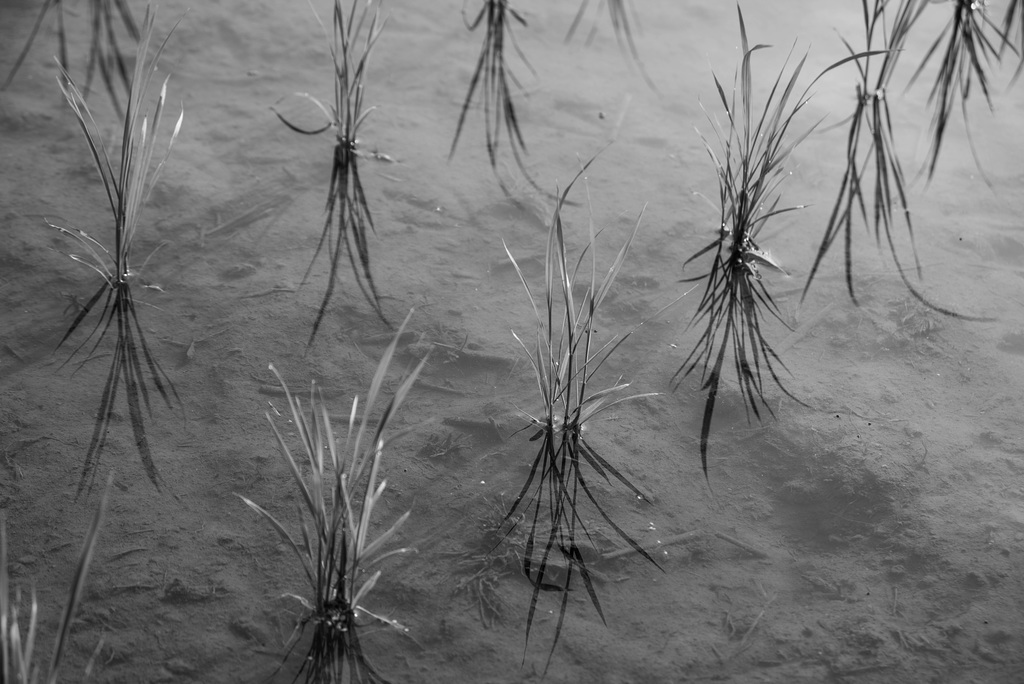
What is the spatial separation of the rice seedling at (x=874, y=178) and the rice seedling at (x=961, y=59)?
155 millimetres

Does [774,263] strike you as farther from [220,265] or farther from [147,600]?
[147,600]

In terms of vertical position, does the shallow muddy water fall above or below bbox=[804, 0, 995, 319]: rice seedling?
below

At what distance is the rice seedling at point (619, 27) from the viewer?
11.7 ft

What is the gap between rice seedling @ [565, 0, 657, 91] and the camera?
140 inches

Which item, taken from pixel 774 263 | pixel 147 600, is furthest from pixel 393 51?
pixel 147 600

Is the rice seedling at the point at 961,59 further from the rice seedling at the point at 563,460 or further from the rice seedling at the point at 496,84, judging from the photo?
the rice seedling at the point at 563,460

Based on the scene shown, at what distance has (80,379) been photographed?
2129mm

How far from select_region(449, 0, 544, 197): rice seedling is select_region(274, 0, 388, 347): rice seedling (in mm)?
338

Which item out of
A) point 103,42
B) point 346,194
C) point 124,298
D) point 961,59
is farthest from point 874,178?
point 103,42

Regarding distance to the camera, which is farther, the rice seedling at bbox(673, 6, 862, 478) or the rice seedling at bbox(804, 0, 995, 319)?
the rice seedling at bbox(804, 0, 995, 319)

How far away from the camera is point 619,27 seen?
3.73 metres

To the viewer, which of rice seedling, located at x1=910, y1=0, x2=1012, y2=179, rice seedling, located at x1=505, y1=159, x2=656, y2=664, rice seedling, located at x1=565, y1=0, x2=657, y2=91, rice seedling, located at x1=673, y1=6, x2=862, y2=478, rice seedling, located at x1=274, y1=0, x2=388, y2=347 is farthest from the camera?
rice seedling, located at x1=565, y1=0, x2=657, y2=91

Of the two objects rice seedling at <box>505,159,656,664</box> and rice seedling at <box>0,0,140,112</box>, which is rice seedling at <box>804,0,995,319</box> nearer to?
rice seedling at <box>505,159,656,664</box>

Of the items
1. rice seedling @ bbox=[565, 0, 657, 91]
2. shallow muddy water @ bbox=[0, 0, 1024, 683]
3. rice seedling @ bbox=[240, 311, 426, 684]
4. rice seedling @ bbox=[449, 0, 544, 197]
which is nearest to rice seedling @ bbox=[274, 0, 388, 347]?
shallow muddy water @ bbox=[0, 0, 1024, 683]
